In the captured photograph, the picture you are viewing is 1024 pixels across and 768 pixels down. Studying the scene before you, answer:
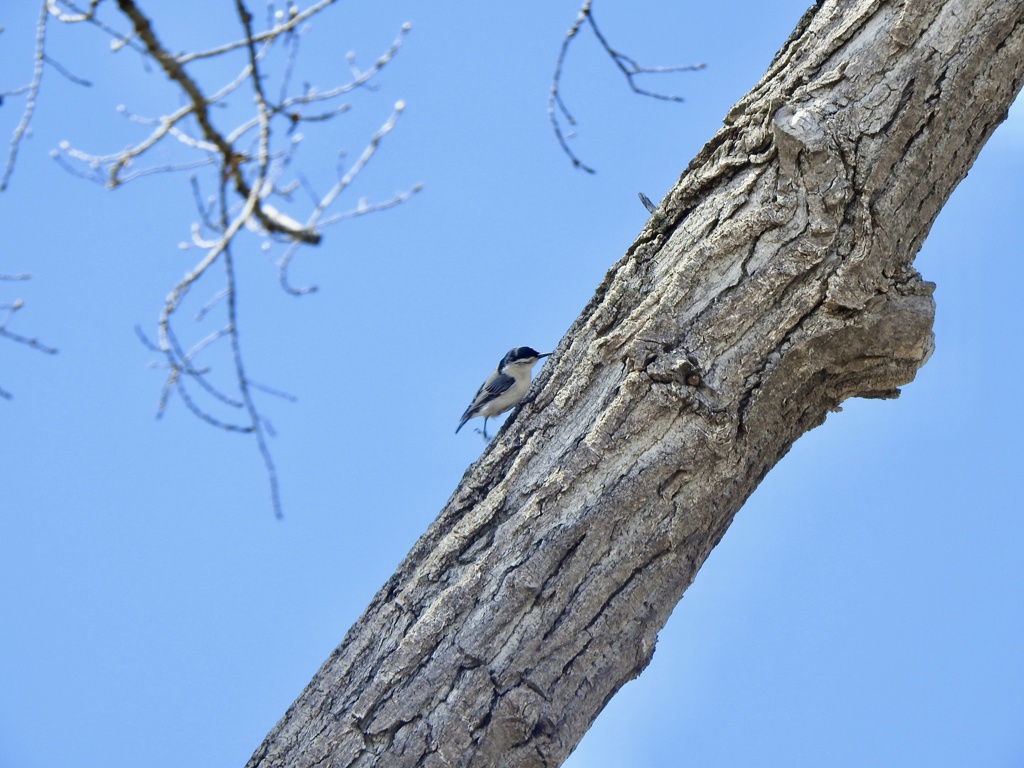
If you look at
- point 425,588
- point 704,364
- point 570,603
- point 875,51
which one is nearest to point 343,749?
point 425,588

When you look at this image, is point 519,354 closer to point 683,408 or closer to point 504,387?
point 504,387

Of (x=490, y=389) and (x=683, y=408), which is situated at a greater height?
(x=490, y=389)

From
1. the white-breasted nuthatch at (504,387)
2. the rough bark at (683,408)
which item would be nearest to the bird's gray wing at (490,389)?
the white-breasted nuthatch at (504,387)

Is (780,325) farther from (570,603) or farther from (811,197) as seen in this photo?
(570,603)

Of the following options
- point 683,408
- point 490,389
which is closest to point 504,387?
point 490,389

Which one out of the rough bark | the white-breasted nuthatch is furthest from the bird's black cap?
the rough bark

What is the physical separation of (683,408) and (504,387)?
286cm

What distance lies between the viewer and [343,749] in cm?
218

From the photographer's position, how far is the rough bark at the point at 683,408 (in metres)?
2.19

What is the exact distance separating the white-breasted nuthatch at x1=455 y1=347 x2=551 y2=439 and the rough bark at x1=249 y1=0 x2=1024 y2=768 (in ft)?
8.57

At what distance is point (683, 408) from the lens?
229 cm

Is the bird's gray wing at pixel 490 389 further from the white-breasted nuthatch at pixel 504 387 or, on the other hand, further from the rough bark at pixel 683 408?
the rough bark at pixel 683 408

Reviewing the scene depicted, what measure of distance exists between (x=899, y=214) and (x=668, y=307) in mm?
623

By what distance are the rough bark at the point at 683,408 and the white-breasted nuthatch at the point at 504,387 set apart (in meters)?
2.61
